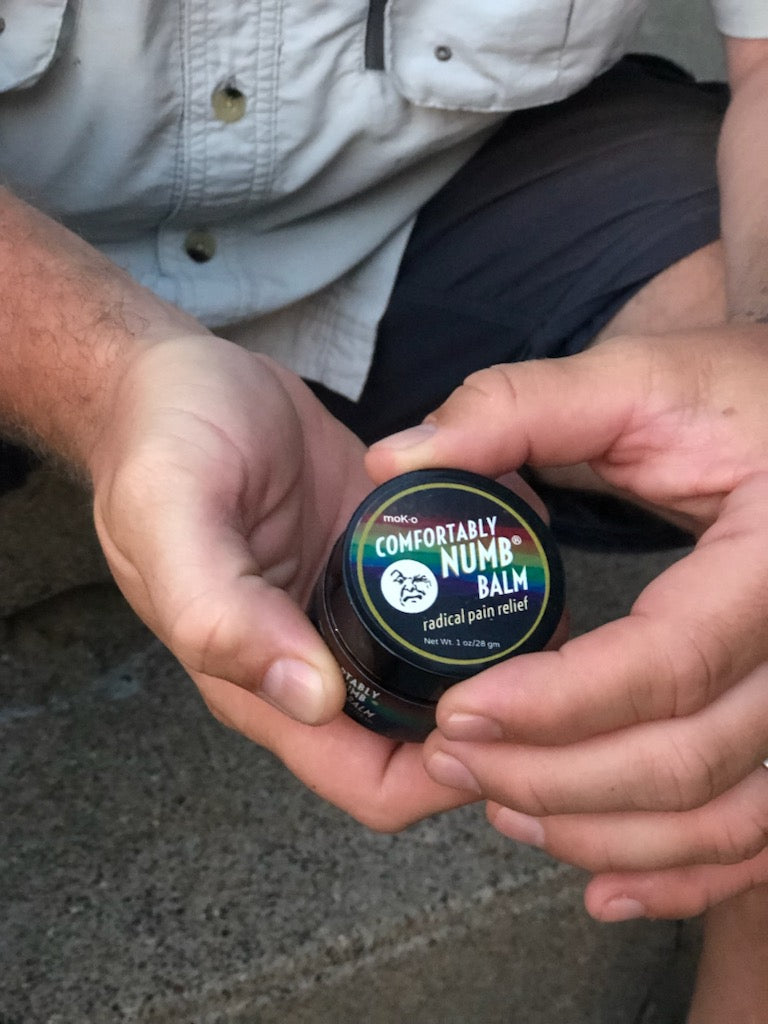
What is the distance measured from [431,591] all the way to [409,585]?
0.6 inches

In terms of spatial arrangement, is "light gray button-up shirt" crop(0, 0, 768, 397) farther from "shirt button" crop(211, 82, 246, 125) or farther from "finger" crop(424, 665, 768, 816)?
"finger" crop(424, 665, 768, 816)

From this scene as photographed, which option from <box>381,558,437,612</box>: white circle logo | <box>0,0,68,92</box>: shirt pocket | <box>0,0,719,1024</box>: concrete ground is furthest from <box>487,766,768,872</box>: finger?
<box>0,0,68,92</box>: shirt pocket

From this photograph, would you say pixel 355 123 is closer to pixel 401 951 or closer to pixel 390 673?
pixel 390 673

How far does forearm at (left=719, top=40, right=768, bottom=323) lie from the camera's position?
1025 mm

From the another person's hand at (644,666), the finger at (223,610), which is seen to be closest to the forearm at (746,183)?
the another person's hand at (644,666)

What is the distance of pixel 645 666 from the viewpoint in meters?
0.69

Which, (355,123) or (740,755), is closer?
(740,755)

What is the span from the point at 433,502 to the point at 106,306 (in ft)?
1.16

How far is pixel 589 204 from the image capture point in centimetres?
122

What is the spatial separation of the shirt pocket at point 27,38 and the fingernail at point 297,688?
0.64m

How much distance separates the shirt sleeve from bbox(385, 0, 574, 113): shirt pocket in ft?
0.67

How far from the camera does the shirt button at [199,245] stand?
1145 mm

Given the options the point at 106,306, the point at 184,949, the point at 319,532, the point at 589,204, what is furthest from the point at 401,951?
the point at 589,204

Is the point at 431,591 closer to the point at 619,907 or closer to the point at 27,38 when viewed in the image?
the point at 619,907
